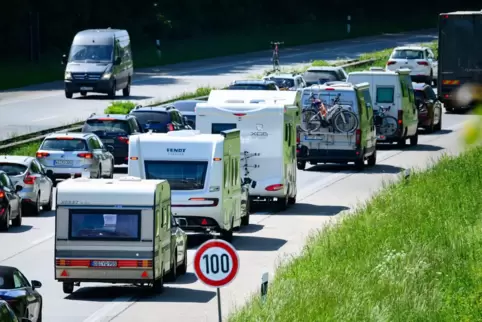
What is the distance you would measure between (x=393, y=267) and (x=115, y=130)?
20.9 metres

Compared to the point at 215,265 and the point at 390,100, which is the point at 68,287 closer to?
the point at 215,265

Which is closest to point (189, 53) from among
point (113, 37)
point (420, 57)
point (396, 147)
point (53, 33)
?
point (53, 33)

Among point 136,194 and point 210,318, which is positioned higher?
point 136,194

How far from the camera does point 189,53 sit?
8844 cm

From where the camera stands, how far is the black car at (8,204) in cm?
2877

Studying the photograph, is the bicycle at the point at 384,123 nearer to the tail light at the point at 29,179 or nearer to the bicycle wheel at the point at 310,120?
the bicycle wheel at the point at 310,120

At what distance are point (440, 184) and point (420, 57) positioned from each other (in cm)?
3789

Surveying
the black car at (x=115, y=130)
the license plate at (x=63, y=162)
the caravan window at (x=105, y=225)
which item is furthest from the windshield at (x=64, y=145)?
the caravan window at (x=105, y=225)

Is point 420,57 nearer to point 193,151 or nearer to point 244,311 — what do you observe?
point 193,151

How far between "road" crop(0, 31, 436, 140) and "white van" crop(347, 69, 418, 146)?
1031 cm

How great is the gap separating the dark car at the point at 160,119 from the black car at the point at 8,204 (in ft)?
36.3

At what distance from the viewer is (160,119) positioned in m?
41.6

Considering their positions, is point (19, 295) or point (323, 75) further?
point (323, 75)

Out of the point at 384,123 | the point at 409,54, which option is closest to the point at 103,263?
the point at 384,123
